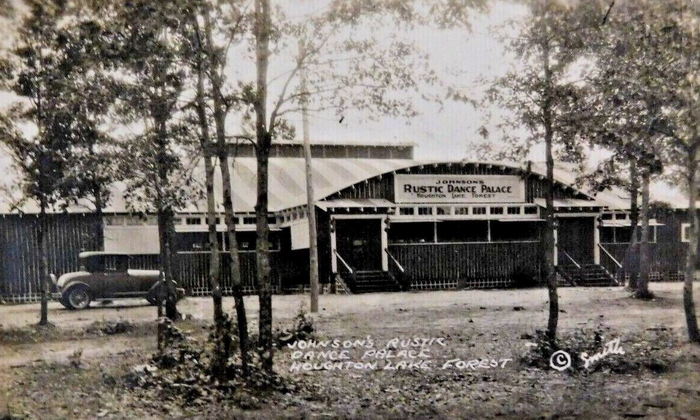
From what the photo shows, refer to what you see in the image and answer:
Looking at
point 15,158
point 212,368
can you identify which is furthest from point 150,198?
point 212,368

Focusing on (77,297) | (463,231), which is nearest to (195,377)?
(77,297)

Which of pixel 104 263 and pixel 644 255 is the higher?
pixel 104 263

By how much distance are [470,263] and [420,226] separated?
7.69 feet

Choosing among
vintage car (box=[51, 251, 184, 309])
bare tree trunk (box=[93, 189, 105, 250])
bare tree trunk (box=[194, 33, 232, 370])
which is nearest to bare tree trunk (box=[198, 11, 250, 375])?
bare tree trunk (box=[194, 33, 232, 370])

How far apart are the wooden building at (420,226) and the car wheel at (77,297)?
3.55 ft

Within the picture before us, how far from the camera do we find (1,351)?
4883 mm

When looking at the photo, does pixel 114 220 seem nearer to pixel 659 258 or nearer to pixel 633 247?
pixel 659 258

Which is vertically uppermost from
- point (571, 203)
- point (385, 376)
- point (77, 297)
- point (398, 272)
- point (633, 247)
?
point (571, 203)

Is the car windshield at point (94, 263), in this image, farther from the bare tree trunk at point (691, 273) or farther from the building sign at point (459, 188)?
the building sign at point (459, 188)

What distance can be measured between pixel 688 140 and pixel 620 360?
7.63ft

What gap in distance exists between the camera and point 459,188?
11.7m

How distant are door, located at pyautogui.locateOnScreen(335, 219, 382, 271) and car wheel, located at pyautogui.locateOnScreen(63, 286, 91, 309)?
718 centimetres
